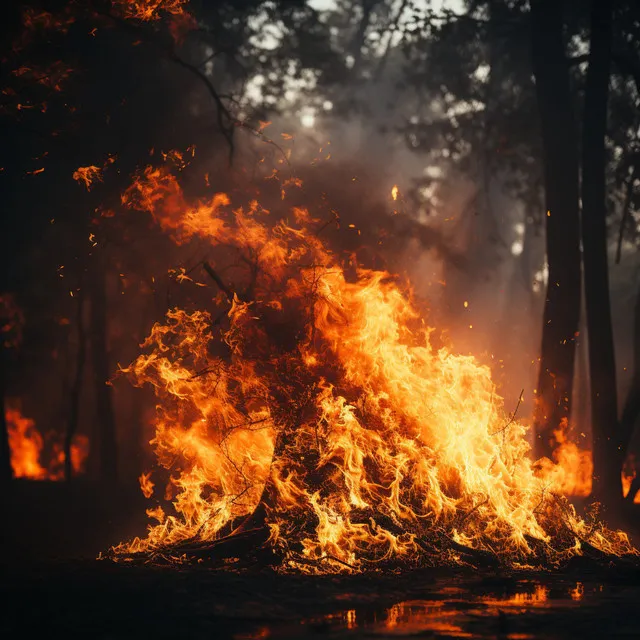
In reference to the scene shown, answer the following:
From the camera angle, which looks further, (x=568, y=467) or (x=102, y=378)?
(x=102, y=378)

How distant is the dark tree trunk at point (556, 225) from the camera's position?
1571cm

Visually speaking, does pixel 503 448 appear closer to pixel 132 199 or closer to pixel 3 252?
pixel 132 199

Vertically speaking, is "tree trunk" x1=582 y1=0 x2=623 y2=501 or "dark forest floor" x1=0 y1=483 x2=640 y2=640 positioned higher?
"tree trunk" x1=582 y1=0 x2=623 y2=501

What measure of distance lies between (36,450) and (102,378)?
27.7 ft

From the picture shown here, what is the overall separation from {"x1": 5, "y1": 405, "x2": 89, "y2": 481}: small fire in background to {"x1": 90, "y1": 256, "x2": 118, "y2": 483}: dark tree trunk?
224 inches

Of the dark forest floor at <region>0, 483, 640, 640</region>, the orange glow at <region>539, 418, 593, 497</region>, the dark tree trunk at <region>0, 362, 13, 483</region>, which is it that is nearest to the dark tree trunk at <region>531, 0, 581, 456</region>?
the orange glow at <region>539, 418, 593, 497</region>

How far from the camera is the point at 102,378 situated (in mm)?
21828

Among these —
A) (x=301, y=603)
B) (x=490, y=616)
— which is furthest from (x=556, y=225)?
(x=301, y=603)

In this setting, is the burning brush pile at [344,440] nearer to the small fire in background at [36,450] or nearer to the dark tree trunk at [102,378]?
the dark tree trunk at [102,378]

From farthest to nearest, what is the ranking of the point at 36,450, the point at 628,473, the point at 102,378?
the point at 36,450, the point at 628,473, the point at 102,378

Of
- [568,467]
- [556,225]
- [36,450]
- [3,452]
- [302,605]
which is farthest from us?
[36,450]

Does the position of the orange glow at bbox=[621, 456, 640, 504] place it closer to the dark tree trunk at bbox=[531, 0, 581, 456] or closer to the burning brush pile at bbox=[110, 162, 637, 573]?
the dark tree trunk at bbox=[531, 0, 581, 456]

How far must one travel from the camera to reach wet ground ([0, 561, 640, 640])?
700 cm

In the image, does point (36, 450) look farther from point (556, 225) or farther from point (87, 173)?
point (556, 225)
